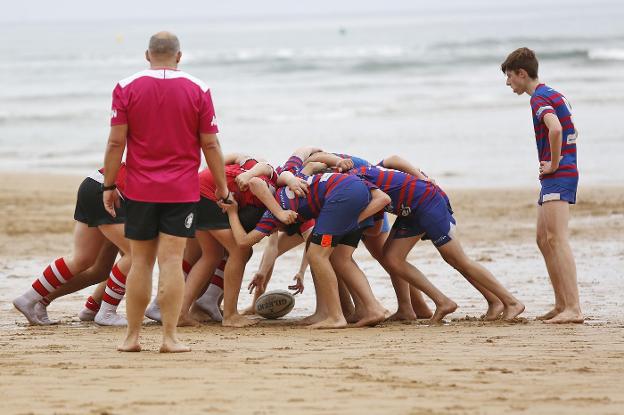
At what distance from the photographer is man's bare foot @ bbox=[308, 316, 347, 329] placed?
7441 millimetres

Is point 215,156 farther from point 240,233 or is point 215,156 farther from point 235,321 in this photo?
point 235,321

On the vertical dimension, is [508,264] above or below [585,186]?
below

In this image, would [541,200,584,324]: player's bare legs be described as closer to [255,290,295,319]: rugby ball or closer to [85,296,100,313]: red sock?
[255,290,295,319]: rugby ball

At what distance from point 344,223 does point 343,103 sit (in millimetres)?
24633

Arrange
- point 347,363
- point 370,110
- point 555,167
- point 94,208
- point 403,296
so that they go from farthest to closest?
1. point 370,110
2. point 403,296
3. point 94,208
4. point 555,167
5. point 347,363

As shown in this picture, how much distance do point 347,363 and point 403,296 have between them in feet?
7.90

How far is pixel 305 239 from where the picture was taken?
26.1 ft

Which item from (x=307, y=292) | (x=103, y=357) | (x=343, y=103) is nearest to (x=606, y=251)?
(x=307, y=292)

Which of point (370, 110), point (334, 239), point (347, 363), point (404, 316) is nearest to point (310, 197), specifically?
point (334, 239)

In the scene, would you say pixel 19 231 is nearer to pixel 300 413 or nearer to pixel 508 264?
pixel 508 264

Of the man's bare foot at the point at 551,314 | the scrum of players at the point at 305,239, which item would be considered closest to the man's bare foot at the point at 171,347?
the scrum of players at the point at 305,239

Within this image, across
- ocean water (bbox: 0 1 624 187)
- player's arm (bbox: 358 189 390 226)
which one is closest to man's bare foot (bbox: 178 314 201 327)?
player's arm (bbox: 358 189 390 226)

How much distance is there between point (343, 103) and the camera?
104 ft

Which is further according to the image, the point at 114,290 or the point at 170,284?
the point at 114,290
